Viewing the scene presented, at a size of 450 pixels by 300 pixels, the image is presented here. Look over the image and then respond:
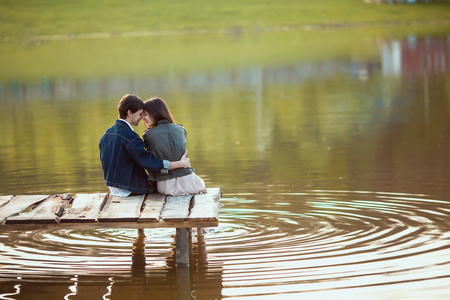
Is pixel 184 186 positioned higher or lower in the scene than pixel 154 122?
lower

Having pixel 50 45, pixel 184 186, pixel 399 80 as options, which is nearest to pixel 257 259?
pixel 184 186

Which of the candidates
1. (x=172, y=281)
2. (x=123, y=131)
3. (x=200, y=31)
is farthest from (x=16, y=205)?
(x=200, y=31)

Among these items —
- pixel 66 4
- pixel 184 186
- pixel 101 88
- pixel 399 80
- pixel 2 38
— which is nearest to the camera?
pixel 184 186

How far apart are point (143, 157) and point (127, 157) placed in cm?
23

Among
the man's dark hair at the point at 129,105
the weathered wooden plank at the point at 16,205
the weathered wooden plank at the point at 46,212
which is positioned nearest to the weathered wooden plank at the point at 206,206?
the man's dark hair at the point at 129,105

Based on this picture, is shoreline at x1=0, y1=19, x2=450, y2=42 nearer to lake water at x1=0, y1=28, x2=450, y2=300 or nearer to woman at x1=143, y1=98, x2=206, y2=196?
lake water at x1=0, y1=28, x2=450, y2=300

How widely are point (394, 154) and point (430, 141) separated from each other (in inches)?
61.6

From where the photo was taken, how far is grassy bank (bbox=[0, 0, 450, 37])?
80.9 metres

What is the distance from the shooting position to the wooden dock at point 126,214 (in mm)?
7848

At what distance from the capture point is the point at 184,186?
8.84 metres

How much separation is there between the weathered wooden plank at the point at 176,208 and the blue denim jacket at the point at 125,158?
1.03 ft

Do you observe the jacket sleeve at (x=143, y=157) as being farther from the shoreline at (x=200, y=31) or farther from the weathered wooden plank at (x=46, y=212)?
the shoreline at (x=200, y=31)

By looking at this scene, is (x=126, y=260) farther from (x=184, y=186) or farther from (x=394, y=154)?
(x=394, y=154)

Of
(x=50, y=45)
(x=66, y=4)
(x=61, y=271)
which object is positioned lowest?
(x=61, y=271)
